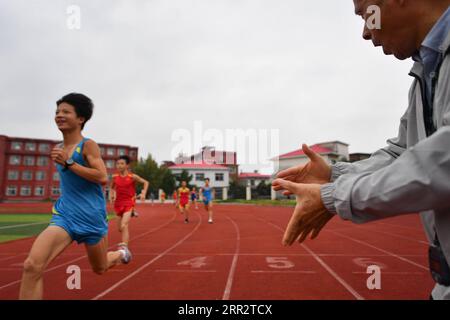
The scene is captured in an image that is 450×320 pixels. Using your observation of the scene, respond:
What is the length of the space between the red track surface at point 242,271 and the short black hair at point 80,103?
2.43 m

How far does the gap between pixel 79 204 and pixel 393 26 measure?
9.48 ft

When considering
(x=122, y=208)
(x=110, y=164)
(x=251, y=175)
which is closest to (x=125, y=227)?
(x=122, y=208)

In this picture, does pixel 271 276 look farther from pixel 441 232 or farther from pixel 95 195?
pixel 441 232

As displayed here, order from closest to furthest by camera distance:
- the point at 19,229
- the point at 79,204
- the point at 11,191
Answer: the point at 79,204 → the point at 19,229 → the point at 11,191

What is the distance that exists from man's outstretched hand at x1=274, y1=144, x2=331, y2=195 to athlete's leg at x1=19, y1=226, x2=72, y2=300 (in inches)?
84.5

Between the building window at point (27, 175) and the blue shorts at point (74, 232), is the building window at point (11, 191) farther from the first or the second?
the blue shorts at point (74, 232)

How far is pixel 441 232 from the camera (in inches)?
37.8

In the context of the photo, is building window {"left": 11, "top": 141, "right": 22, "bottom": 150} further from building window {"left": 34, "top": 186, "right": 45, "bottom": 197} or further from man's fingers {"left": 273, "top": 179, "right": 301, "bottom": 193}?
man's fingers {"left": 273, "top": 179, "right": 301, "bottom": 193}

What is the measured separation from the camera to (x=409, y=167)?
80cm

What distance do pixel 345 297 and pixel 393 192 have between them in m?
3.68

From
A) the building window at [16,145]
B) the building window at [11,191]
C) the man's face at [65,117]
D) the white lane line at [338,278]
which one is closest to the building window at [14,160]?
the building window at [16,145]

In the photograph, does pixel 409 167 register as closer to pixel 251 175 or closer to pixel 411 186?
pixel 411 186

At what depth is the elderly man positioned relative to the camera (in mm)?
785
